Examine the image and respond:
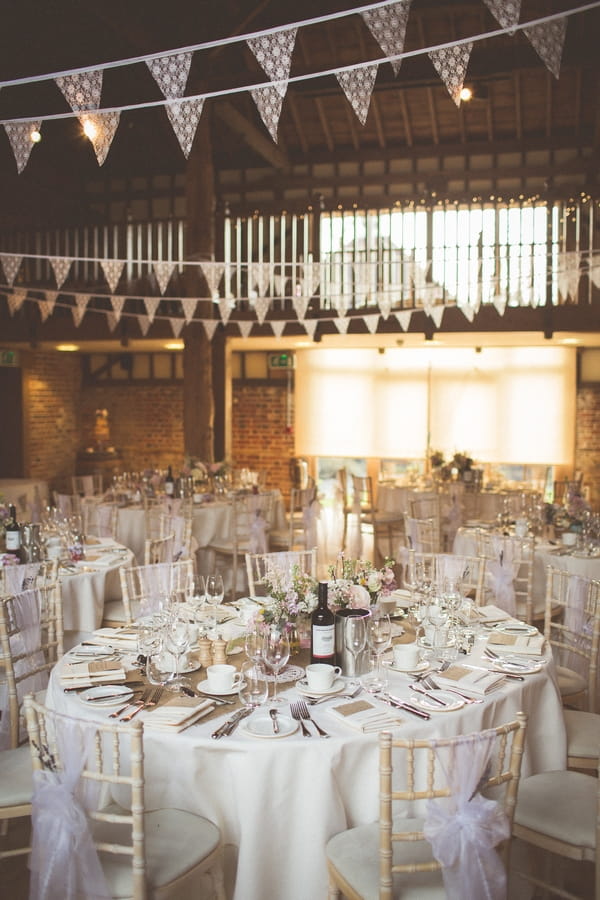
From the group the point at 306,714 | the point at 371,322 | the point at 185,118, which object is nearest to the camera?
the point at 306,714

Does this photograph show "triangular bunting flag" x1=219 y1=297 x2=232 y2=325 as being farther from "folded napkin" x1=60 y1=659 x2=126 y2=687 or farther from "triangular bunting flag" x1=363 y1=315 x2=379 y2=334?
"folded napkin" x1=60 y1=659 x2=126 y2=687

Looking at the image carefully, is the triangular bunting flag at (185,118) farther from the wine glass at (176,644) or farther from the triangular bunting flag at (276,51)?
the wine glass at (176,644)

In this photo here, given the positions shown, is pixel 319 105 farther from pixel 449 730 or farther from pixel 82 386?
pixel 449 730

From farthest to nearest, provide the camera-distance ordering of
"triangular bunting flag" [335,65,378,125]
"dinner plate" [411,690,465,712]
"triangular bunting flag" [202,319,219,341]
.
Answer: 1. "triangular bunting flag" [202,319,219,341]
2. "triangular bunting flag" [335,65,378,125]
3. "dinner plate" [411,690,465,712]

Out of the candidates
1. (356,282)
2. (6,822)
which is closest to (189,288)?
(356,282)

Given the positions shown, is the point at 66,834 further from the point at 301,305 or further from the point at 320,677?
the point at 301,305

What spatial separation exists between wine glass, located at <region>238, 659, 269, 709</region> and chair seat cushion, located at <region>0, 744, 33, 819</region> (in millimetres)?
842

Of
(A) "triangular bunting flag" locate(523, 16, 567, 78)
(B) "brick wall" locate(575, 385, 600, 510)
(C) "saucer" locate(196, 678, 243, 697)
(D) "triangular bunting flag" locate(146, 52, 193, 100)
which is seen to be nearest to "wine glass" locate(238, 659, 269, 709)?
(C) "saucer" locate(196, 678, 243, 697)

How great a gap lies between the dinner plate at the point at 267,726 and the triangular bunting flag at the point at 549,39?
2.62 meters

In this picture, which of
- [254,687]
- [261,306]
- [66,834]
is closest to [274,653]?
[254,687]

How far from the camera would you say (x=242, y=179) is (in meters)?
13.0

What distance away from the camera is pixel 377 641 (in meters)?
3.06

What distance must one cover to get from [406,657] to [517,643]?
610mm

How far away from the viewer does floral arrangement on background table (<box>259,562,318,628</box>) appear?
123 inches
